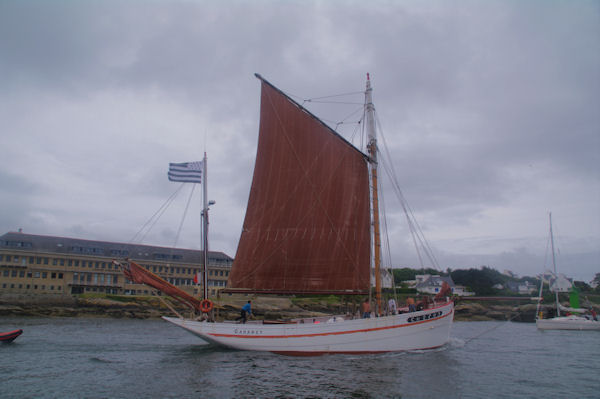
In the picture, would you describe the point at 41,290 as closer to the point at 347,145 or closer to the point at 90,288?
the point at 90,288

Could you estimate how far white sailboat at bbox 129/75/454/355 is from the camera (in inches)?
1147

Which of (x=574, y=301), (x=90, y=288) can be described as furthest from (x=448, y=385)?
(x=90, y=288)

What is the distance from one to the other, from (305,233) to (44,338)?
23394 mm

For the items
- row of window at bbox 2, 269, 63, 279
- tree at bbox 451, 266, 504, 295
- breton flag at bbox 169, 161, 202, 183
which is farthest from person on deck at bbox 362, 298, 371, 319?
tree at bbox 451, 266, 504, 295

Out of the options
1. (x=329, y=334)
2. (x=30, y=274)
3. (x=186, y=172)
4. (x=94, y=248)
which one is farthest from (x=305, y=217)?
(x=94, y=248)

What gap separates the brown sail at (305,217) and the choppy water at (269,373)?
589 centimetres

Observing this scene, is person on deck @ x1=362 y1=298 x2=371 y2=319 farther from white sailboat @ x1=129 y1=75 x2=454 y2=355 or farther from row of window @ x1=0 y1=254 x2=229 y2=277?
row of window @ x1=0 y1=254 x2=229 y2=277

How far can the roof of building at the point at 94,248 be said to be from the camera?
242 feet

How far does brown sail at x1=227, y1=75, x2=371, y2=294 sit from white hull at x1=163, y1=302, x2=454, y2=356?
353cm

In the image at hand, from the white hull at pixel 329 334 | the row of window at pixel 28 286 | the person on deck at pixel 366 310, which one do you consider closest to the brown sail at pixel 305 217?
the person on deck at pixel 366 310

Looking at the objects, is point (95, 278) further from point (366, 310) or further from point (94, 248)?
point (366, 310)

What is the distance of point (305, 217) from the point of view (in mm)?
30609

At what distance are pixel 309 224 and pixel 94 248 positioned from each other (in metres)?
66.1

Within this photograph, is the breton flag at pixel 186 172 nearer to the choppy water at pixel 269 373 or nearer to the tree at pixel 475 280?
the choppy water at pixel 269 373
